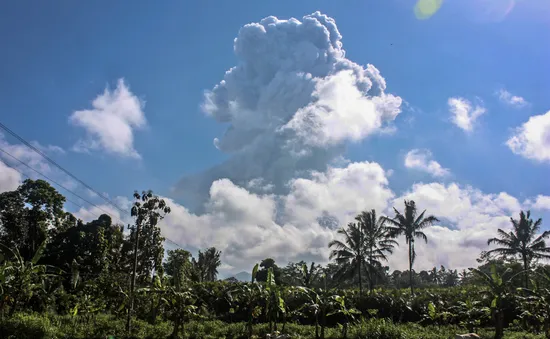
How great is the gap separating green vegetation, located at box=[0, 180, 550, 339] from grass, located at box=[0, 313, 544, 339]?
58 millimetres

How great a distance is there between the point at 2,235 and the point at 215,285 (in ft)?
57.0

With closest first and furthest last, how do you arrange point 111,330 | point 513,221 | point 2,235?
point 111,330, point 2,235, point 513,221

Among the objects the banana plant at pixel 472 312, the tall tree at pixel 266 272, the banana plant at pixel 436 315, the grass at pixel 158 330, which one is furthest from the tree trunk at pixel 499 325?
the tall tree at pixel 266 272

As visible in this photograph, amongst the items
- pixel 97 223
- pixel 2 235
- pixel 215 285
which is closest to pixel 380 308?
pixel 215 285

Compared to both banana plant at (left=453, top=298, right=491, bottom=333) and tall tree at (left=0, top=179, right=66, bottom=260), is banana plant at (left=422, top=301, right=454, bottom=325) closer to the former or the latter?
banana plant at (left=453, top=298, right=491, bottom=333)

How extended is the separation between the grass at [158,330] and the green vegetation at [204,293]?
0.19 ft

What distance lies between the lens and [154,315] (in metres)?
23.1

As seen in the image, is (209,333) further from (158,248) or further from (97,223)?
(97,223)

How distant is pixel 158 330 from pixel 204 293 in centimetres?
883

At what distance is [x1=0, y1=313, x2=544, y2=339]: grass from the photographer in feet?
56.1

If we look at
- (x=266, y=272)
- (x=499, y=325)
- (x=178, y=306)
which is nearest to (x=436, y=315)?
(x=499, y=325)

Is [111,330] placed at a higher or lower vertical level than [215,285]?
lower

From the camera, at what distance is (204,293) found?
29797mm

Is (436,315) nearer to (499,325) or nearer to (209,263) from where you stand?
(499,325)
